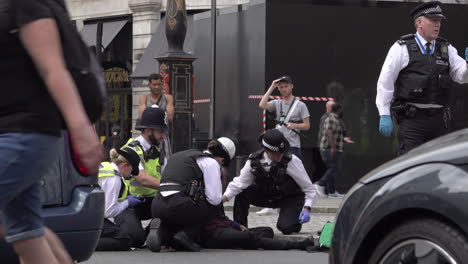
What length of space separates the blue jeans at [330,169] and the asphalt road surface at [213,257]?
703 cm

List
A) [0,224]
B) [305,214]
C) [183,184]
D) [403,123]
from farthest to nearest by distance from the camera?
[305,214] → [183,184] → [403,123] → [0,224]

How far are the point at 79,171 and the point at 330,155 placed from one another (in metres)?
10.9

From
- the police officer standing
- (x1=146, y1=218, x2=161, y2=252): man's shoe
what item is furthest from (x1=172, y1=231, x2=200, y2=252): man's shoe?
the police officer standing

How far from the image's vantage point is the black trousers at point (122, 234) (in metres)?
10.2

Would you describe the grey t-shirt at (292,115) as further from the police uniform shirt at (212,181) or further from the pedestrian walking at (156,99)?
the police uniform shirt at (212,181)

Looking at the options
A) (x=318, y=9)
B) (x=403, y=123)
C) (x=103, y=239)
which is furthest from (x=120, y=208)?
(x=318, y=9)

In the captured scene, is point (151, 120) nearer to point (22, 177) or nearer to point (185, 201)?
point (185, 201)

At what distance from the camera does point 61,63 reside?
3.90 m

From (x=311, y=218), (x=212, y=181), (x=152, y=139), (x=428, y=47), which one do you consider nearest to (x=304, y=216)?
(x=212, y=181)

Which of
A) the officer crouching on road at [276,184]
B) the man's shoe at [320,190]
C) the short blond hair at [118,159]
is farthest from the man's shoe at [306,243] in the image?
the man's shoe at [320,190]

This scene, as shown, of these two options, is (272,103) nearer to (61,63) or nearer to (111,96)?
(61,63)

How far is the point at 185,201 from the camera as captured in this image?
396 inches

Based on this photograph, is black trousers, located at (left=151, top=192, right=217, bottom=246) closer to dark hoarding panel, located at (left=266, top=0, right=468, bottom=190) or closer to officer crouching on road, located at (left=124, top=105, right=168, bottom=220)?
officer crouching on road, located at (left=124, top=105, right=168, bottom=220)

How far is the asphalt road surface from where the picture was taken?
933 centimetres
